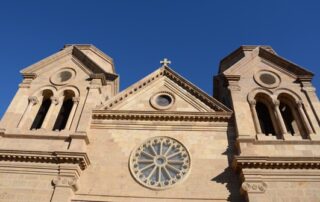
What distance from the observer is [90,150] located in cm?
1705

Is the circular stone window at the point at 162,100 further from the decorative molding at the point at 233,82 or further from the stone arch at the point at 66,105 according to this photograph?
the stone arch at the point at 66,105

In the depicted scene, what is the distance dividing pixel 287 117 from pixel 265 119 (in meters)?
1.41

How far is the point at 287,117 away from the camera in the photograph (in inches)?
766

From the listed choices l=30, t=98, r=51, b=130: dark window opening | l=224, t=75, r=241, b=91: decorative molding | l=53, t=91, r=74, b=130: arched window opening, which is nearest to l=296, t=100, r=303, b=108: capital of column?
l=224, t=75, r=241, b=91: decorative molding

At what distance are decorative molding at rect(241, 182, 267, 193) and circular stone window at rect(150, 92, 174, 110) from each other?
6693 mm

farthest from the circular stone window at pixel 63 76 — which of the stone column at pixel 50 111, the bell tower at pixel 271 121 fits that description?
the bell tower at pixel 271 121

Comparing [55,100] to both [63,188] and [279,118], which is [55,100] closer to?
[63,188]

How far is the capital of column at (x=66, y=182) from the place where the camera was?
1498 cm

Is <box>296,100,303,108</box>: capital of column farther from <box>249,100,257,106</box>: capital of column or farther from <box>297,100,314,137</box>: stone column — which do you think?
<box>249,100,257,106</box>: capital of column

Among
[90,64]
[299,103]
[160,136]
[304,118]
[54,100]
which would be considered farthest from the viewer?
[90,64]

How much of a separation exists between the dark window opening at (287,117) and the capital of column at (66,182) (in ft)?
39.7

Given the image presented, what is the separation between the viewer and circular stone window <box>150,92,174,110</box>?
19247 mm

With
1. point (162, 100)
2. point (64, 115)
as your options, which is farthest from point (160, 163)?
point (64, 115)

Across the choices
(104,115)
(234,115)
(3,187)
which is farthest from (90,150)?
(234,115)
